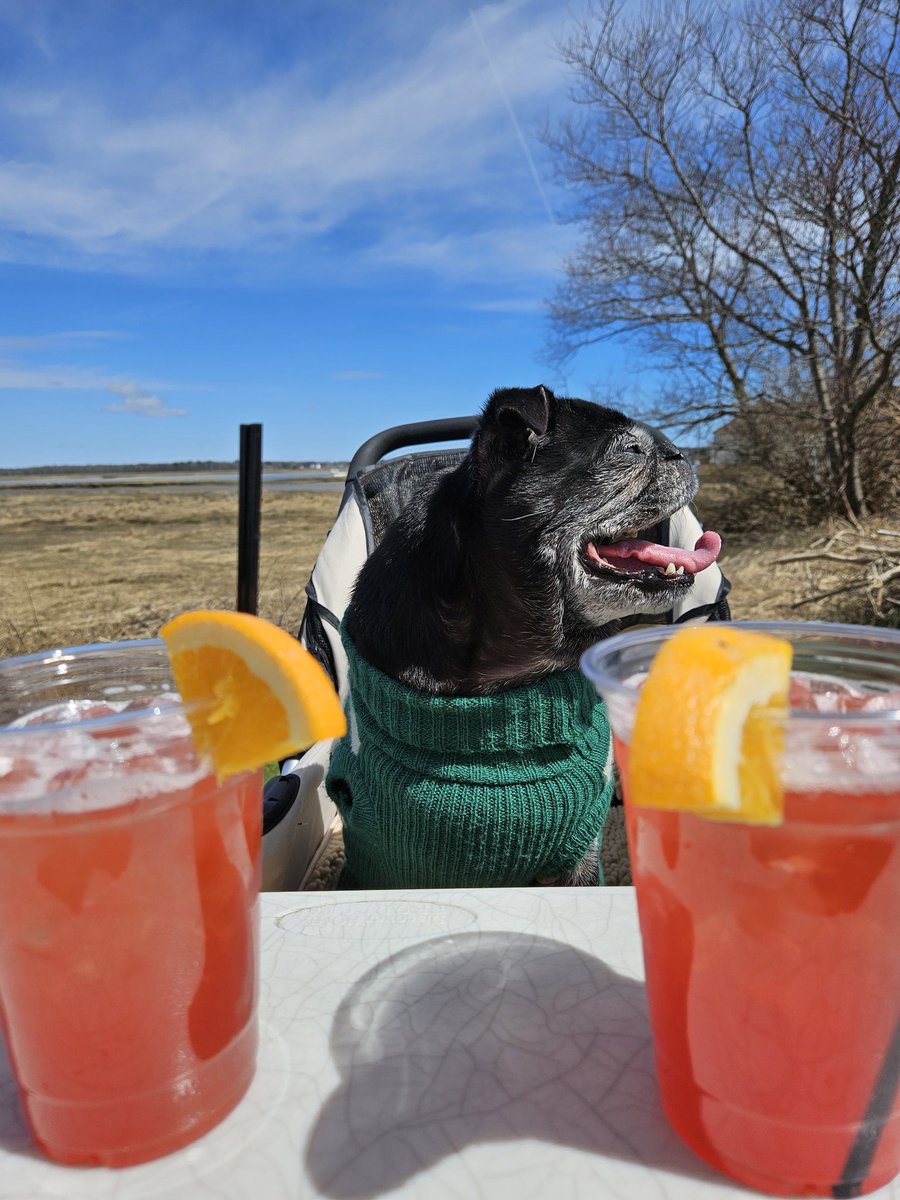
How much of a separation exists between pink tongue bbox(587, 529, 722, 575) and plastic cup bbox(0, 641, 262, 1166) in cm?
130

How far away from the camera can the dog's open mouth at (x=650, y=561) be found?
1.73 meters

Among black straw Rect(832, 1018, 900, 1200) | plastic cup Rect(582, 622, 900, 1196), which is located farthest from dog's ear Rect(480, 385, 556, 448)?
black straw Rect(832, 1018, 900, 1200)

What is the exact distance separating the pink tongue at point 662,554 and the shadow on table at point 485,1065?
3.60ft

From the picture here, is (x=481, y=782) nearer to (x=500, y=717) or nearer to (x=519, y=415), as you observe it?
(x=500, y=717)

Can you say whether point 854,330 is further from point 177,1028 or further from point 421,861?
point 177,1028

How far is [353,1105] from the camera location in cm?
62

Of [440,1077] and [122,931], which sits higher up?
→ [122,931]

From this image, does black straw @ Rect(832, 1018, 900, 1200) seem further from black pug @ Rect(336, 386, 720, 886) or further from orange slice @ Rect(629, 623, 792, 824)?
black pug @ Rect(336, 386, 720, 886)

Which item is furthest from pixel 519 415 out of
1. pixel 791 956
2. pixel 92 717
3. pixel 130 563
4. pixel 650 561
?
pixel 130 563

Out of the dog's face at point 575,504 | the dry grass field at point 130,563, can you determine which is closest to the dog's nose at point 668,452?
the dog's face at point 575,504

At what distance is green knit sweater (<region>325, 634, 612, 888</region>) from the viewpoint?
134cm

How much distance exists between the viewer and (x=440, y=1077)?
2.11ft

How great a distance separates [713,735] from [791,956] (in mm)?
165

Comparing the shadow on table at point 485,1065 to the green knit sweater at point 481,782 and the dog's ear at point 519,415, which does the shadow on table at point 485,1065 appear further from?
the dog's ear at point 519,415
